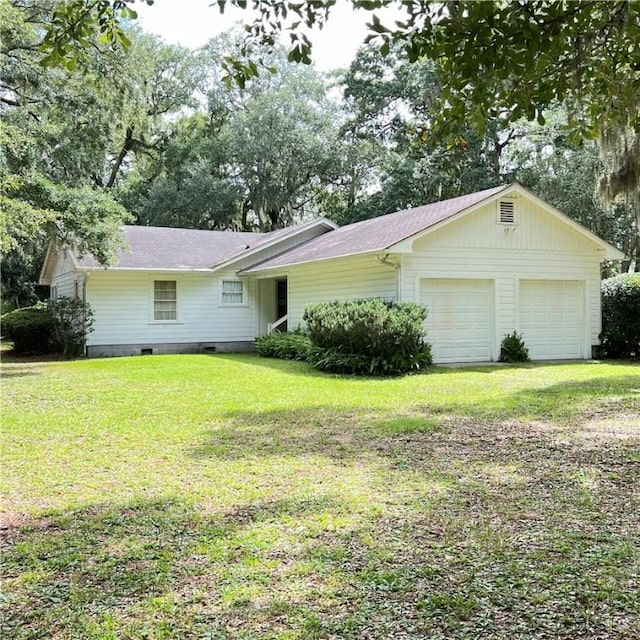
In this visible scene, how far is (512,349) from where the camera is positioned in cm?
1509

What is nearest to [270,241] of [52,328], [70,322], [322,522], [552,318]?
[70,322]

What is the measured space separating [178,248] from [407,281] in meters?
10.3

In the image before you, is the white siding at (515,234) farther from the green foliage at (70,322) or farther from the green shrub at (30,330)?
the green shrub at (30,330)

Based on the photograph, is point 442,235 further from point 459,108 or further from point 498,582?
point 498,582

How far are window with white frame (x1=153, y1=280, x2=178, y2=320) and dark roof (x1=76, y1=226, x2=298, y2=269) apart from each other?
0.71m

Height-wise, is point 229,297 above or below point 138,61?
below

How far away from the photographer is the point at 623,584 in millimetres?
3123

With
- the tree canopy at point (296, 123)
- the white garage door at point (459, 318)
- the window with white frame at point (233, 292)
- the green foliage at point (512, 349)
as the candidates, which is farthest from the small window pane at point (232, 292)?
the green foliage at point (512, 349)

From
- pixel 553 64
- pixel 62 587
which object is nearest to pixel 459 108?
pixel 553 64

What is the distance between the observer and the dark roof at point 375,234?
47.6 ft

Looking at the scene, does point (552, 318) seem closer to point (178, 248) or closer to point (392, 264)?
point (392, 264)

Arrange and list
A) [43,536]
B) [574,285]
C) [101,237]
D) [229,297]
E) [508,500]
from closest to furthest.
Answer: [43,536]
[508,500]
[101,237]
[574,285]
[229,297]

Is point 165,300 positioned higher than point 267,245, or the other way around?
point 267,245

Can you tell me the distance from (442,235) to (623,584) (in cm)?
1187
